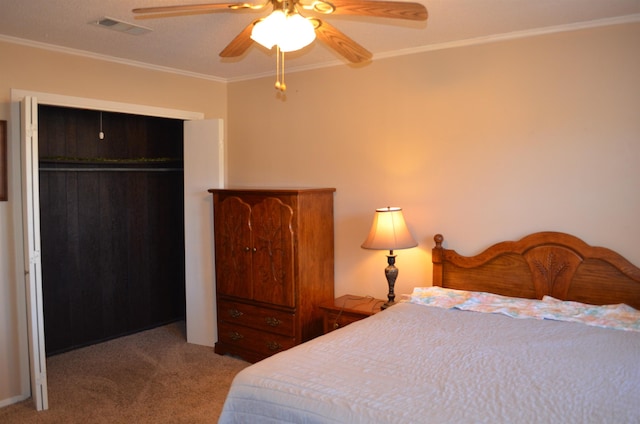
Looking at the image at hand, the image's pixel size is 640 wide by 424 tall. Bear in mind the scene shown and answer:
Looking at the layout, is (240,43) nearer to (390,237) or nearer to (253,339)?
(390,237)

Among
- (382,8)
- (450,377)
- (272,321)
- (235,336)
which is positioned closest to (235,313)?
(235,336)

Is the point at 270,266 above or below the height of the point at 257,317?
above

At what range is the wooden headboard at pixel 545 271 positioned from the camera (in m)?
2.98

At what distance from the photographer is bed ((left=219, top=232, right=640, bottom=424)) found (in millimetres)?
1743

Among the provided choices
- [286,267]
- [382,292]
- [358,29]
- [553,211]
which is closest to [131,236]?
[286,267]

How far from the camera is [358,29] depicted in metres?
3.21

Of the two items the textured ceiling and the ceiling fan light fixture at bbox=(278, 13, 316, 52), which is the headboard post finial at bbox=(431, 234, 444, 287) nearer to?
the textured ceiling

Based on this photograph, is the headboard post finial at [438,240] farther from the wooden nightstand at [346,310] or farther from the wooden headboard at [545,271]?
the wooden nightstand at [346,310]

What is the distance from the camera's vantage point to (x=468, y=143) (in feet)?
11.5

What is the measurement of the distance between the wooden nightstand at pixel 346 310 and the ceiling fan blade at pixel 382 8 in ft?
6.80

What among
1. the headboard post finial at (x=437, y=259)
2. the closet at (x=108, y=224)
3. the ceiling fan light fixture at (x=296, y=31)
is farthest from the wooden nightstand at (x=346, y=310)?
the closet at (x=108, y=224)

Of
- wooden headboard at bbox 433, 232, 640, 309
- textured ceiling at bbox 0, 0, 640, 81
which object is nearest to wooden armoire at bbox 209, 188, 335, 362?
wooden headboard at bbox 433, 232, 640, 309

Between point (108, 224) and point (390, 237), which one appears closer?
point (390, 237)

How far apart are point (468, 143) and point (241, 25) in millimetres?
1676
